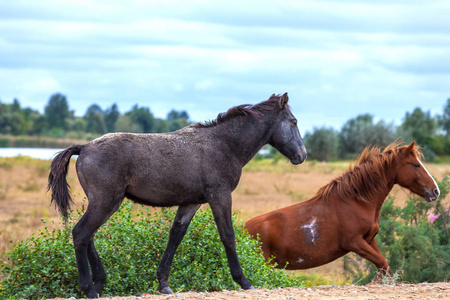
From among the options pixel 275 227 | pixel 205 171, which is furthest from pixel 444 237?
pixel 205 171

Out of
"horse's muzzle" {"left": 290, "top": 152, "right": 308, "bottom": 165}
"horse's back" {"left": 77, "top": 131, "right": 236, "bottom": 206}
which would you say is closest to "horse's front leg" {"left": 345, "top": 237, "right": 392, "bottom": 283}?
"horse's muzzle" {"left": 290, "top": 152, "right": 308, "bottom": 165}

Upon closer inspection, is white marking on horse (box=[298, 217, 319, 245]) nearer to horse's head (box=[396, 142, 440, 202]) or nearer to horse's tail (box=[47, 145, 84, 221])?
horse's head (box=[396, 142, 440, 202])

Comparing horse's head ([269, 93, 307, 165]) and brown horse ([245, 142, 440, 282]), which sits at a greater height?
horse's head ([269, 93, 307, 165])

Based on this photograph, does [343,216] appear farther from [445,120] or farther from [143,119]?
[445,120]

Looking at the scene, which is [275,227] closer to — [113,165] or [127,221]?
[127,221]

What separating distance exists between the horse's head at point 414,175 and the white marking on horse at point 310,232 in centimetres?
156

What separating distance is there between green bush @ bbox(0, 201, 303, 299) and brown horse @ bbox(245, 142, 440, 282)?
1077 mm

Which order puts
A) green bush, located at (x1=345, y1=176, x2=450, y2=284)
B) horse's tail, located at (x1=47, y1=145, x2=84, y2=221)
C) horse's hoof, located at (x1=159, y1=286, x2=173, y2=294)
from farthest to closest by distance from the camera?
1. green bush, located at (x1=345, y1=176, x2=450, y2=284)
2. horse's hoof, located at (x1=159, y1=286, x2=173, y2=294)
3. horse's tail, located at (x1=47, y1=145, x2=84, y2=221)

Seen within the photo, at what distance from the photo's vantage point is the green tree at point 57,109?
93.0 m

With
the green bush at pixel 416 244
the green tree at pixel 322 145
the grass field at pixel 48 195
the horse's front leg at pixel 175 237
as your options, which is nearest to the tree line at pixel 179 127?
the green tree at pixel 322 145

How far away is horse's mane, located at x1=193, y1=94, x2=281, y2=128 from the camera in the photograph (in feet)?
25.4

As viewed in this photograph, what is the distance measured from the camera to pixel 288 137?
25.4 ft

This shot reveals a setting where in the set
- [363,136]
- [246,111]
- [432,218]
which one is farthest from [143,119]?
[246,111]

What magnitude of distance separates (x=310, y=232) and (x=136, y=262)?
9.62 ft
